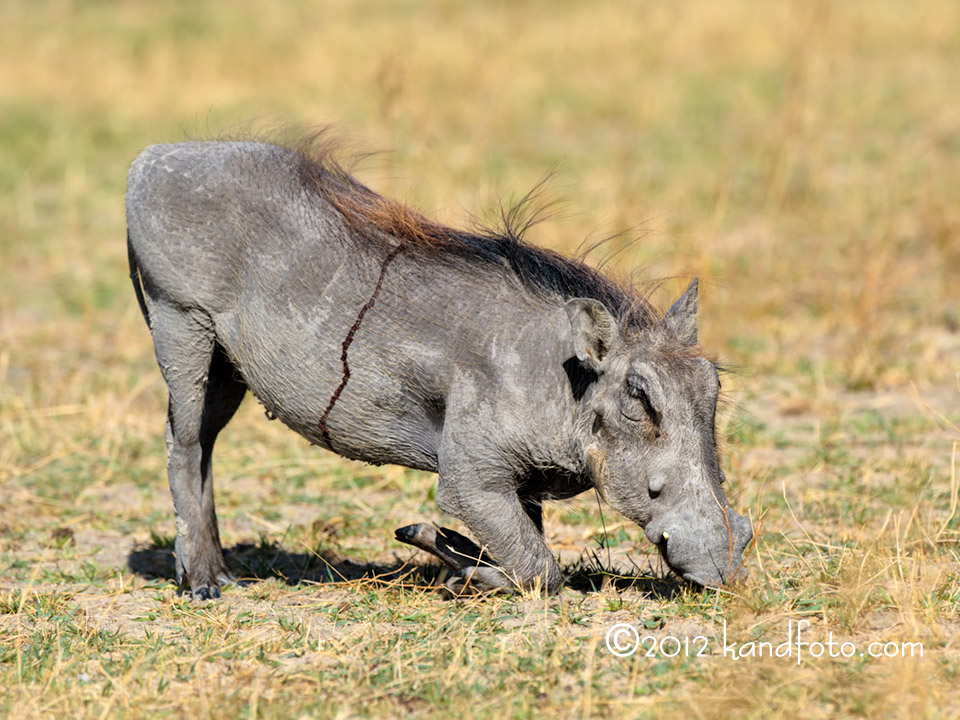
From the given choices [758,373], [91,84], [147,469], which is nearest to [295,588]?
[147,469]

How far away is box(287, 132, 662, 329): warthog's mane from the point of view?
13.4 feet

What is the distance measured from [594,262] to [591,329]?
13.6 feet

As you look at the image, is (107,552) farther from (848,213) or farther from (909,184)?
(909,184)

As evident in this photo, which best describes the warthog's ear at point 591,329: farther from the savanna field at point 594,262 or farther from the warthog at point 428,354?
the savanna field at point 594,262

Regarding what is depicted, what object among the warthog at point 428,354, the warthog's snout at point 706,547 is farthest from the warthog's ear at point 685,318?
the warthog's snout at point 706,547

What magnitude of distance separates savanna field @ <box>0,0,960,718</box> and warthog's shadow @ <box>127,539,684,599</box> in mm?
24

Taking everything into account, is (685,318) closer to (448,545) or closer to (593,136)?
(448,545)

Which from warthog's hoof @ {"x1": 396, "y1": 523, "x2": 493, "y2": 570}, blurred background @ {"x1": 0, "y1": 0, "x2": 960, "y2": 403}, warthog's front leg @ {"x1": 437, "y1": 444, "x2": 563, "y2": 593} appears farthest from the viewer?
blurred background @ {"x1": 0, "y1": 0, "x2": 960, "y2": 403}

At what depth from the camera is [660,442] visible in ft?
12.4

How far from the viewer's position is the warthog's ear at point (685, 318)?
3.98 m

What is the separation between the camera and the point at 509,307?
159 inches

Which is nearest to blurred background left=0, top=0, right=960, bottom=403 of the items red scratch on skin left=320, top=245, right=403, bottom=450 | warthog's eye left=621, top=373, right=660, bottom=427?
red scratch on skin left=320, top=245, right=403, bottom=450

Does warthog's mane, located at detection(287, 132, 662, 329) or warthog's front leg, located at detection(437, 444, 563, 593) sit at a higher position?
warthog's mane, located at detection(287, 132, 662, 329)

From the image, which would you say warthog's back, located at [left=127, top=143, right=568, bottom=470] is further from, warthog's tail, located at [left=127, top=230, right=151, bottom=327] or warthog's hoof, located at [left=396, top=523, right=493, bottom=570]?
warthog's hoof, located at [left=396, top=523, right=493, bottom=570]
